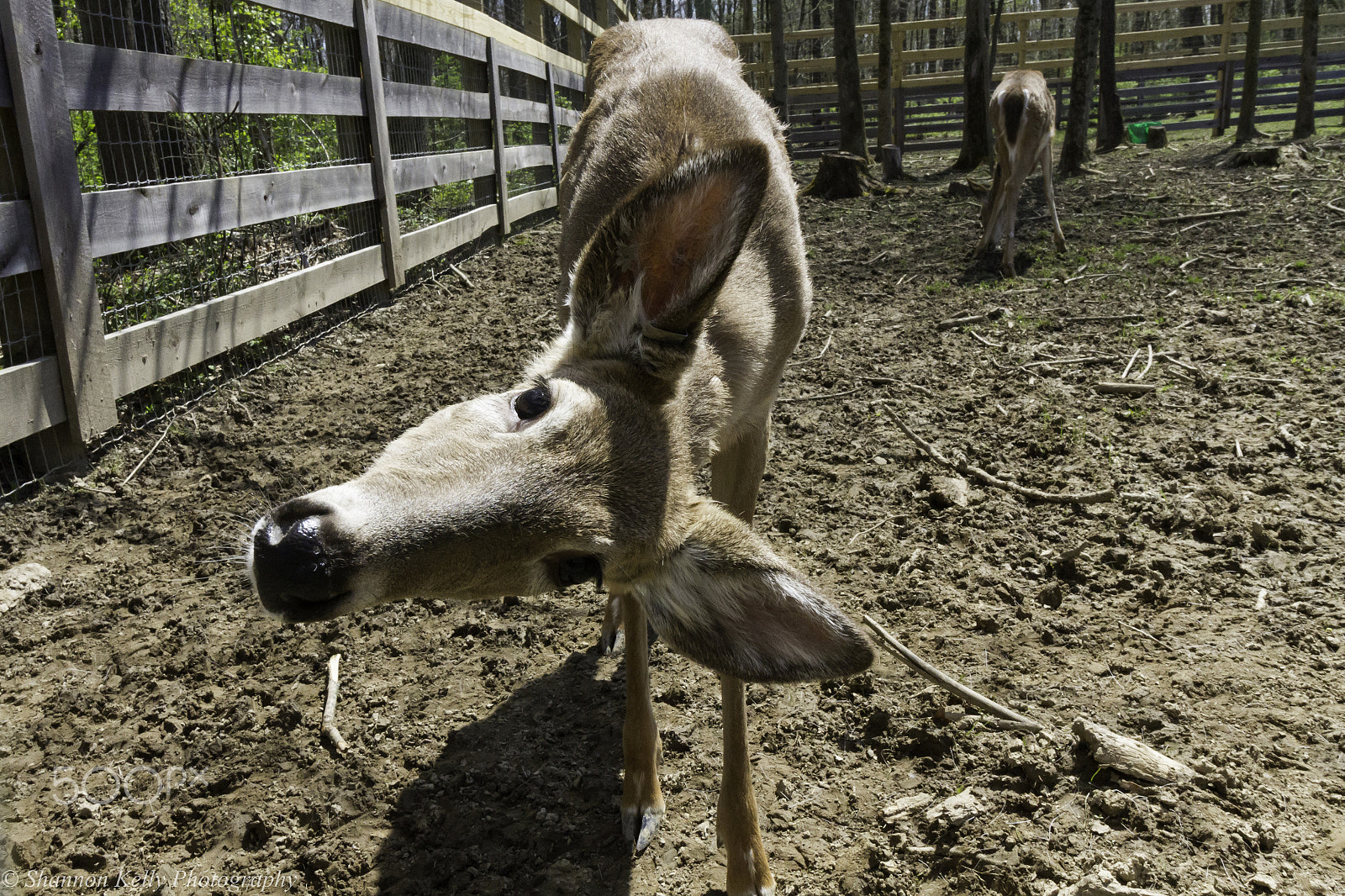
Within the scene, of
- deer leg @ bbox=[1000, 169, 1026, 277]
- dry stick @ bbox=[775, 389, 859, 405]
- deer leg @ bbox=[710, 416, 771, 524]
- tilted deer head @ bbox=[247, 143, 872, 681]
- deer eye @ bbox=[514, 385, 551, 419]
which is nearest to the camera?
tilted deer head @ bbox=[247, 143, 872, 681]

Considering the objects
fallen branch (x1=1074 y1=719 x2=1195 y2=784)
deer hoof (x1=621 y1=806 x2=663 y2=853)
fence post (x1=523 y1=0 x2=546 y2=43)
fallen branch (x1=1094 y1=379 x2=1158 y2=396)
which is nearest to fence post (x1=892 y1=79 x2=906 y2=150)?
fence post (x1=523 y1=0 x2=546 y2=43)

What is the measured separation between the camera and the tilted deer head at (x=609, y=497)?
1644 mm

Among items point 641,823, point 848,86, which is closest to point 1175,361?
point 641,823

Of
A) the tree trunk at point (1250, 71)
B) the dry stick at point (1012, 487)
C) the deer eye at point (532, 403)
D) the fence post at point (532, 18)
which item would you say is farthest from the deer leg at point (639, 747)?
the tree trunk at point (1250, 71)

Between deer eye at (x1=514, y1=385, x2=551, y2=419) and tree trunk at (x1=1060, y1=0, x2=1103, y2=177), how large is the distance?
13.3m

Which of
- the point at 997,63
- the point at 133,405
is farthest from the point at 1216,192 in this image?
the point at 997,63

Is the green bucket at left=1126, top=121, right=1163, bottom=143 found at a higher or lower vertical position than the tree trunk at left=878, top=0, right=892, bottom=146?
lower

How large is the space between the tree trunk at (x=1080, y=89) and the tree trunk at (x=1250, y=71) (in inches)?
118

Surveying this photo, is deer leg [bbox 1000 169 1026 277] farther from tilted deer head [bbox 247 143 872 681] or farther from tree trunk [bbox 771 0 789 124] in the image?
tree trunk [bbox 771 0 789 124]

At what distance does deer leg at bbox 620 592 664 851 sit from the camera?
2.70 metres

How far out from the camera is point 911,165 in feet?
58.5

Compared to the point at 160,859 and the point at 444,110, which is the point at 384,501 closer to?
the point at 160,859

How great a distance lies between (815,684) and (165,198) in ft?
13.4

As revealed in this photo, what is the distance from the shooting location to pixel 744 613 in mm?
2064
